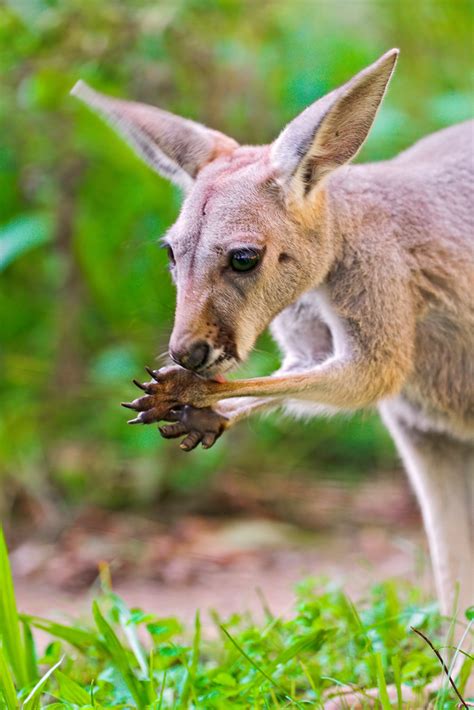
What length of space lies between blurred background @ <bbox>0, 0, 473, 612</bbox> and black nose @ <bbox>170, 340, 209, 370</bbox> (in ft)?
6.69

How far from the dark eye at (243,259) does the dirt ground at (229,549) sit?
86.5 inches

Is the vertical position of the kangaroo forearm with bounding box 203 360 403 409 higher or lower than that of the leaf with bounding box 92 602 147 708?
higher

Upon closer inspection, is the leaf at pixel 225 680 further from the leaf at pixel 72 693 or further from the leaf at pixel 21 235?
the leaf at pixel 21 235

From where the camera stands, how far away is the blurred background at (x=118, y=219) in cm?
526

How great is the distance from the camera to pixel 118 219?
5.62 meters

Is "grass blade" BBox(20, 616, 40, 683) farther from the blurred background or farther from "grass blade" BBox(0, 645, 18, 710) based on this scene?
the blurred background

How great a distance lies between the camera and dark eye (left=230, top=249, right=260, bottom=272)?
9.09ft

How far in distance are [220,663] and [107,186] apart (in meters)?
2.92

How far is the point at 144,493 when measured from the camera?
616cm

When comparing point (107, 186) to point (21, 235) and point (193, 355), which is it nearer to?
point (21, 235)

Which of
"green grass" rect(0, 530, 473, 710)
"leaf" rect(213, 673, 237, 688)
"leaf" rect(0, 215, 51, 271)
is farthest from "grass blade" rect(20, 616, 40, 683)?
"leaf" rect(0, 215, 51, 271)

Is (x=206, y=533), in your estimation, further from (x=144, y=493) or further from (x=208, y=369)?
(x=208, y=369)

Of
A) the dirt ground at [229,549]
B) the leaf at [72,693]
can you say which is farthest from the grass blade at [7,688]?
the dirt ground at [229,549]

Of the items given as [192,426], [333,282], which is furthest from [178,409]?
[333,282]
